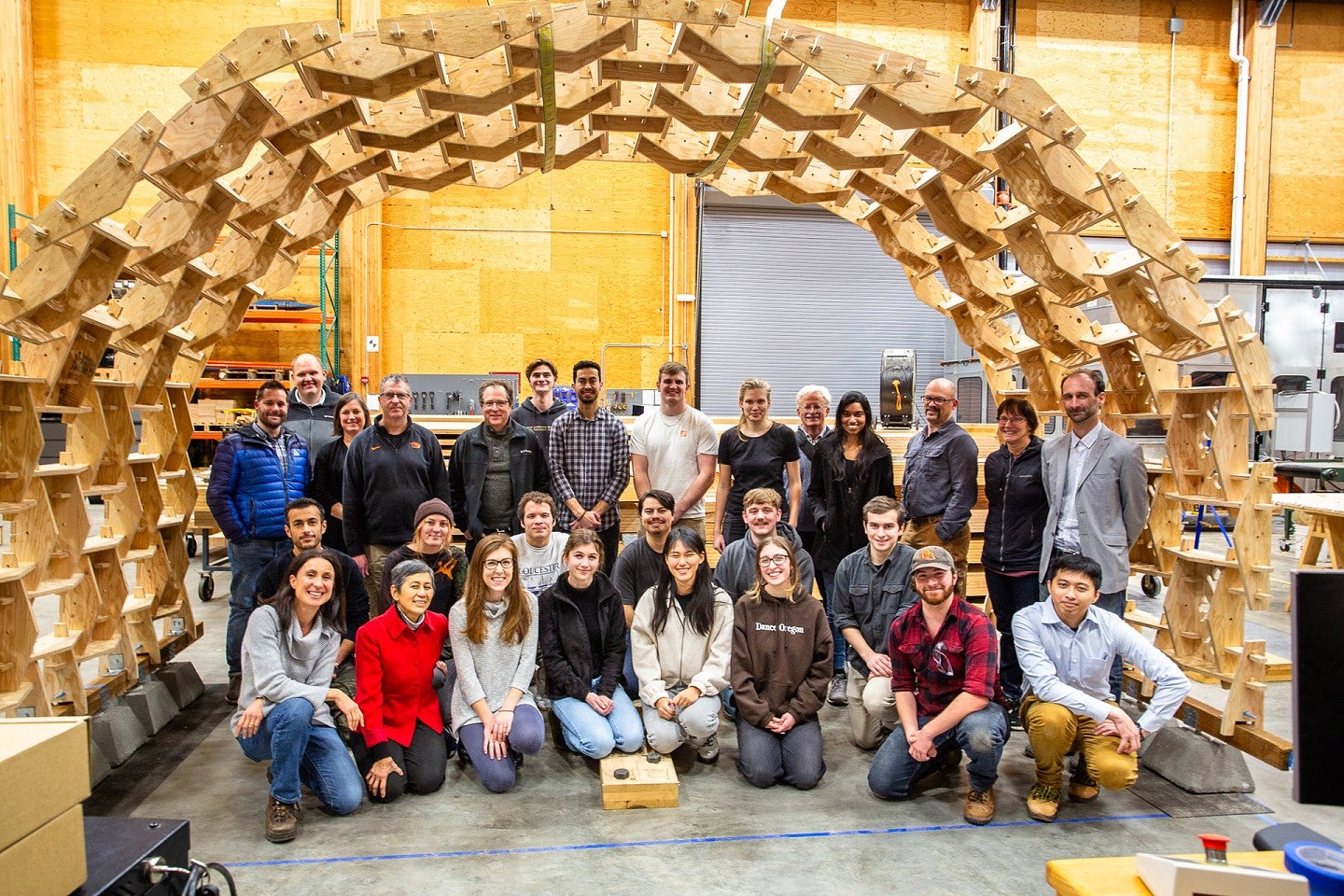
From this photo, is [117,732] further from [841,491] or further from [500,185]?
[841,491]

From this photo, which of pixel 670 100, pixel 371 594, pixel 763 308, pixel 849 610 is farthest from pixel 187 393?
pixel 763 308

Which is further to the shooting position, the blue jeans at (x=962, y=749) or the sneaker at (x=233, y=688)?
the sneaker at (x=233, y=688)

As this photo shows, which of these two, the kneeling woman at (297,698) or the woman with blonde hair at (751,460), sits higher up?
the woman with blonde hair at (751,460)

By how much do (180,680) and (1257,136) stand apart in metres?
15.3

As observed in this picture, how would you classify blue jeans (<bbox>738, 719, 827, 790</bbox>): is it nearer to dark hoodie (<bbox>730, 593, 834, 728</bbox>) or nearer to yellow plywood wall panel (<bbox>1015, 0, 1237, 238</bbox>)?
dark hoodie (<bbox>730, 593, 834, 728</bbox>)

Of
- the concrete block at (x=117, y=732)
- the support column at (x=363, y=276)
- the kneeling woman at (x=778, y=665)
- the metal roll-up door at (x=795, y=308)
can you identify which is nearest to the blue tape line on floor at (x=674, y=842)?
the kneeling woman at (x=778, y=665)

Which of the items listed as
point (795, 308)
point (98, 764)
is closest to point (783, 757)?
point (98, 764)

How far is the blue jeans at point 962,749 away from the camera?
13.3ft

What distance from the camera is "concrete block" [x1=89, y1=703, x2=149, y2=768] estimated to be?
4.54 metres

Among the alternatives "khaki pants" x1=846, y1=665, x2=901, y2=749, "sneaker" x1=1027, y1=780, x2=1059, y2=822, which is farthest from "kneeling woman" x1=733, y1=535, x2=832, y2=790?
"sneaker" x1=1027, y1=780, x2=1059, y2=822

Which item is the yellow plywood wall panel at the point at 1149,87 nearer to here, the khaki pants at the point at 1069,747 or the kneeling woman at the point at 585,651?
the khaki pants at the point at 1069,747

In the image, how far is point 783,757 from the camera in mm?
4477

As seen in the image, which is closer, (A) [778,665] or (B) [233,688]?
(A) [778,665]

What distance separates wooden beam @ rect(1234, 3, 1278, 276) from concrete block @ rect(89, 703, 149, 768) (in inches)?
584
